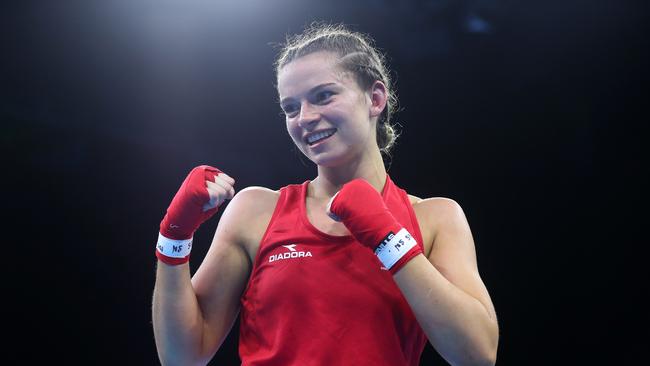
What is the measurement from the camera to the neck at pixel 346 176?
1.79m

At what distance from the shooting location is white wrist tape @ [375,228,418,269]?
4.59ft

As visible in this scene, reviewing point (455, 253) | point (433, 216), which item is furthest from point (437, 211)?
point (455, 253)

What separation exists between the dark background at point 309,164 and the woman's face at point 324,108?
2676mm

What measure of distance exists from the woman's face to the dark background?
2676 millimetres

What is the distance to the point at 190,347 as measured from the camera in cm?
160

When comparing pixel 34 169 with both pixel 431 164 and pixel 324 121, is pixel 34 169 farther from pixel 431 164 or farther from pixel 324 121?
pixel 324 121

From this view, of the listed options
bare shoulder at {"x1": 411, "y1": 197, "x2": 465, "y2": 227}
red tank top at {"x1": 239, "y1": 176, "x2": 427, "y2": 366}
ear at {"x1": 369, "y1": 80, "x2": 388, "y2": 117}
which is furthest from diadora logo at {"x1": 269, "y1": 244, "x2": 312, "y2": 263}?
ear at {"x1": 369, "y1": 80, "x2": 388, "y2": 117}

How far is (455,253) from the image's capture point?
1.57 metres

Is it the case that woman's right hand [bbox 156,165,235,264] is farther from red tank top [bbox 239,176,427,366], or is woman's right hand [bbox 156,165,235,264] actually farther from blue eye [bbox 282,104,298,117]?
blue eye [bbox 282,104,298,117]

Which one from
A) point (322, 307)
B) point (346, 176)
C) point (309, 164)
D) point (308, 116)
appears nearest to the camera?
point (322, 307)

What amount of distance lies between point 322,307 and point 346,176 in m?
0.45

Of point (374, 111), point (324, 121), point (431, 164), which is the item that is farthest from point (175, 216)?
point (431, 164)

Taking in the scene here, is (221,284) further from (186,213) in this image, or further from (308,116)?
(308,116)

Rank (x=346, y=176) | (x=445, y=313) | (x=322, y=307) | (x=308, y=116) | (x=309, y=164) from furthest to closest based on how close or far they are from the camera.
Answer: (x=309, y=164), (x=346, y=176), (x=308, y=116), (x=322, y=307), (x=445, y=313)
